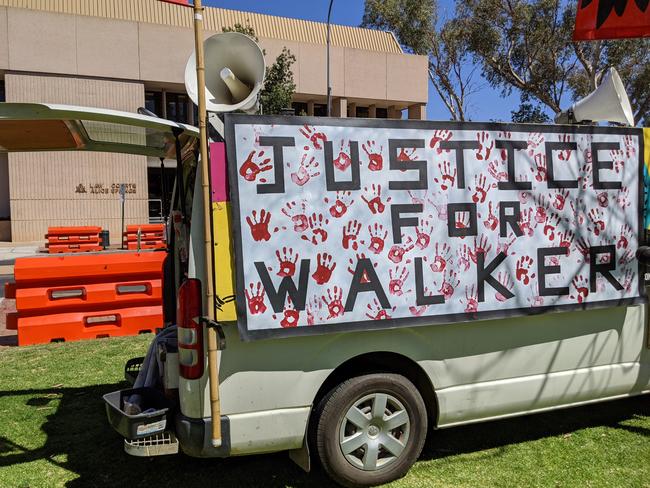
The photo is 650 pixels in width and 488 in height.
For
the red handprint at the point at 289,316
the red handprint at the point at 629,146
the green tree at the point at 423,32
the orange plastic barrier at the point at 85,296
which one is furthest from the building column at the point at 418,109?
the red handprint at the point at 289,316

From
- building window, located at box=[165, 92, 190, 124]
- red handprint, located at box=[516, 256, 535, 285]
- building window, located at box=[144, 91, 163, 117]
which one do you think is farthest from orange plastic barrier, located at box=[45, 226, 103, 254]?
red handprint, located at box=[516, 256, 535, 285]

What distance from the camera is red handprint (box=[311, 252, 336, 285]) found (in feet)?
10.5

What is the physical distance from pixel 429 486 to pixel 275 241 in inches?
72.1

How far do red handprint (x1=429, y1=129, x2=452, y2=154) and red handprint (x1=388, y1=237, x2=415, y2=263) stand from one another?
59cm

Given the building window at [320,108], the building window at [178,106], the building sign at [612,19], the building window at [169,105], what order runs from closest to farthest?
the building sign at [612,19] → the building window at [169,105] → the building window at [178,106] → the building window at [320,108]

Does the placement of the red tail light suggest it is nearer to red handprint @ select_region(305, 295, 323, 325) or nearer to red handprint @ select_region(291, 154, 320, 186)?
red handprint @ select_region(305, 295, 323, 325)

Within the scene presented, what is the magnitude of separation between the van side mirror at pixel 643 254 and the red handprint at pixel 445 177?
1.52 metres

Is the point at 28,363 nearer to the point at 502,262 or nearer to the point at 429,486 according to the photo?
the point at 429,486

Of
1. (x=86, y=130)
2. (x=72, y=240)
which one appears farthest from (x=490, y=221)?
(x=72, y=240)

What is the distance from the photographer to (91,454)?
13.2 ft

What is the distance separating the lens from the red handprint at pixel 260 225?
308 cm

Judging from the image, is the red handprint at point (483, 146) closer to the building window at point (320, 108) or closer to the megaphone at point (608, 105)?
the megaphone at point (608, 105)

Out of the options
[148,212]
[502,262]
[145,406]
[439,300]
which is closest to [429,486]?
[439,300]

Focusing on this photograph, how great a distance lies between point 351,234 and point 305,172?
1.47 ft
